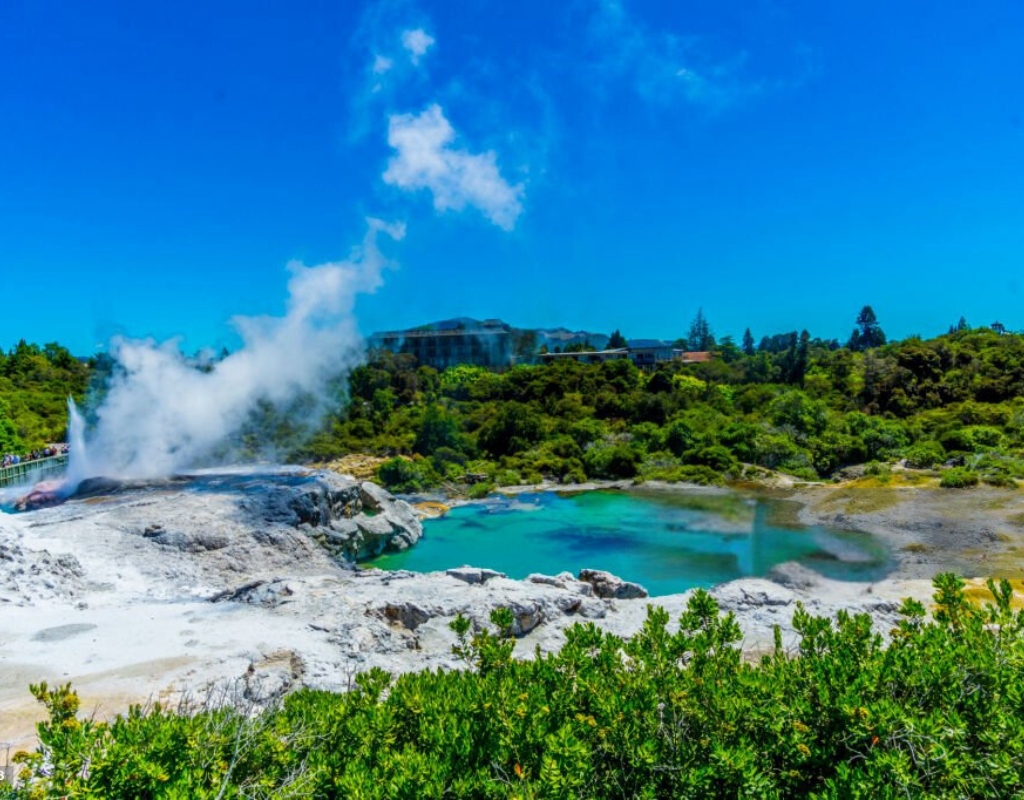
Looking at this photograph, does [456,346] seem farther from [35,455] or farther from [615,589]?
[615,589]

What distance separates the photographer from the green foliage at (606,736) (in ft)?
11.0

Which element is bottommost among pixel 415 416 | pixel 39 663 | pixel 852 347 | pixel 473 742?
pixel 39 663

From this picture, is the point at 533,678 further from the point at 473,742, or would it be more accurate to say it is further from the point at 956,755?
the point at 956,755

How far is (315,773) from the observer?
3.61 metres

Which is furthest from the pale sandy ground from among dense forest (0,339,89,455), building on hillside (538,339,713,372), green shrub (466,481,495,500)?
building on hillside (538,339,713,372)

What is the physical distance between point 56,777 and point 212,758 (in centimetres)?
72

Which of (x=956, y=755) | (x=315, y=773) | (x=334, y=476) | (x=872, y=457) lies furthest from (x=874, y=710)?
(x=872, y=457)

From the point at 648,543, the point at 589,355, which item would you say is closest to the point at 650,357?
the point at 589,355

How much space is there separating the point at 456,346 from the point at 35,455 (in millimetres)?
43585

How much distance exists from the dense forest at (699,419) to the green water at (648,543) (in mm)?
5917

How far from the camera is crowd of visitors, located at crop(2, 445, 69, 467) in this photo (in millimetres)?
26625

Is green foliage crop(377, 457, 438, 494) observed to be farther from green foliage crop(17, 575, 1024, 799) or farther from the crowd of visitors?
green foliage crop(17, 575, 1024, 799)

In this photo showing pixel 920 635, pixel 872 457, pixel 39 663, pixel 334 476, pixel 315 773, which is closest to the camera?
pixel 315 773

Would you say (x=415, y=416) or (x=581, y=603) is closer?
(x=581, y=603)
